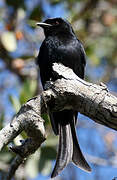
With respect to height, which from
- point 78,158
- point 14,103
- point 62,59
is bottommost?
point 78,158

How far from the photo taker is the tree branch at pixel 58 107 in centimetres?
269

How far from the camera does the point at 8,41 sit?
4.84 meters

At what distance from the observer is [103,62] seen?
6.93 meters

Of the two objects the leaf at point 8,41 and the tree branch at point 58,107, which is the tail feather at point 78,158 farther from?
the leaf at point 8,41

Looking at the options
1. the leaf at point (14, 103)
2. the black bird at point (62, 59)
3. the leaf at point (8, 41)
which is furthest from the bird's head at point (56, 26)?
the leaf at point (14, 103)

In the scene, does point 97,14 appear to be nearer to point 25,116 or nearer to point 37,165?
point 37,165

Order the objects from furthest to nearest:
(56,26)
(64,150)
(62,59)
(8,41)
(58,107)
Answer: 1. (8,41)
2. (56,26)
3. (62,59)
4. (64,150)
5. (58,107)

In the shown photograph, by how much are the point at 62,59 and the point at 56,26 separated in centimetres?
69

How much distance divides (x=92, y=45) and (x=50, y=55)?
1.42 metres

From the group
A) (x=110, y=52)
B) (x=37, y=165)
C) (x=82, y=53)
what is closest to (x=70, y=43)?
(x=82, y=53)

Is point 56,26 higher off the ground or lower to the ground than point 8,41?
higher

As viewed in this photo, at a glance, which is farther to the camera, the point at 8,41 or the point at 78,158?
the point at 8,41

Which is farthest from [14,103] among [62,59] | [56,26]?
[56,26]

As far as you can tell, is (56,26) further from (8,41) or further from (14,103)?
(14,103)
